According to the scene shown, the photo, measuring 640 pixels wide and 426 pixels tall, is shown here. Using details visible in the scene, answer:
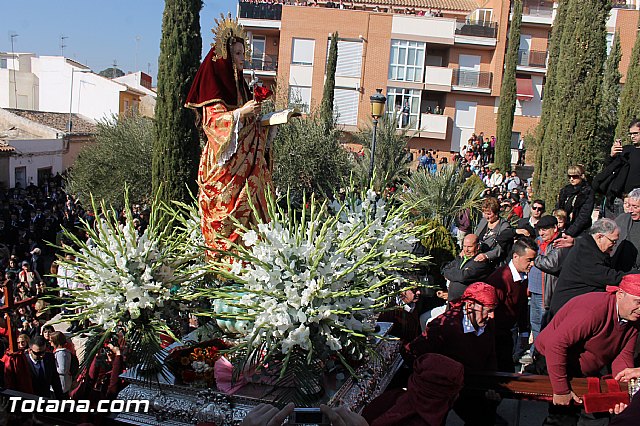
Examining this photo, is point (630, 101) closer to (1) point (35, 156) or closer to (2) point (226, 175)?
(2) point (226, 175)

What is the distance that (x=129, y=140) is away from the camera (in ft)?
58.2

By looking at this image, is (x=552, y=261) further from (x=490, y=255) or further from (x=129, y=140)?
(x=129, y=140)

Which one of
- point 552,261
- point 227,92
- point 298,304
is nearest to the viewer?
point 298,304

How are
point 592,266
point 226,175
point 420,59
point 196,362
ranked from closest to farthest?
point 196,362 < point 592,266 < point 226,175 < point 420,59

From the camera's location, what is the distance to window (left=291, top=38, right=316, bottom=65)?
33.2 m

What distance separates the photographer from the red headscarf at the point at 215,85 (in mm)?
5258

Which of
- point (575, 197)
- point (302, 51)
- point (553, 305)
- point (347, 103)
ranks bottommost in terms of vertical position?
point (553, 305)

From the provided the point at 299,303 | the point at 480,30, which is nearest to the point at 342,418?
the point at 299,303

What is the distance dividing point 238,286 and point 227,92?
7.16 ft

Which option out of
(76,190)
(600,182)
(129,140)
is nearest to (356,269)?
(600,182)

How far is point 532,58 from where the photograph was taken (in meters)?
34.0

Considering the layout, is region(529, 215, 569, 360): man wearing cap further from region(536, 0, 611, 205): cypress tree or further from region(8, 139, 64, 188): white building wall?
region(8, 139, 64, 188): white building wall

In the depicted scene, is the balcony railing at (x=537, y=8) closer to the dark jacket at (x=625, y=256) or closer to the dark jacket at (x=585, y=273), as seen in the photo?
the dark jacket at (x=625, y=256)

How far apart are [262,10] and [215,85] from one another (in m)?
30.4
